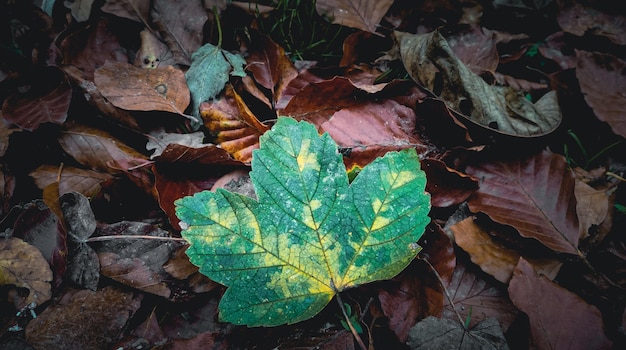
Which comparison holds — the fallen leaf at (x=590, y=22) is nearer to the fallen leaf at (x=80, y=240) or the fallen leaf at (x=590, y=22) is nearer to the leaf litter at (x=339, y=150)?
the leaf litter at (x=339, y=150)

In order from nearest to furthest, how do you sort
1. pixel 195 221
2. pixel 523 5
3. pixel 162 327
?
1. pixel 195 221
2. pixel 162 327
3. pixel 523 5

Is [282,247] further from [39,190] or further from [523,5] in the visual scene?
[523,5]

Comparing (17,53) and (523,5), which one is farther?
(523,5)

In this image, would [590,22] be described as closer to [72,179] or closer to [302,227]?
[302,227]

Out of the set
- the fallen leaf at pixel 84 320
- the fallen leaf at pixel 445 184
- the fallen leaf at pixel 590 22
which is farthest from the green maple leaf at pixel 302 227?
the fallen leaf at pixel 590 22

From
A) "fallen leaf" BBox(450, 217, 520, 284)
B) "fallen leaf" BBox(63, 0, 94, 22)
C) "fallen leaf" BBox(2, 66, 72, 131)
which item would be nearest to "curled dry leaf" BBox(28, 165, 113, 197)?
"fallen leaf" BBox(2, 66, 72, 131)

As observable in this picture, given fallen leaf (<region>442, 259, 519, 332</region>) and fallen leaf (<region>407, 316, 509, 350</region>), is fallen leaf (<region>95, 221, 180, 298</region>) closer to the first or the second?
fallen leaf (<region>407, 316, 509, 350</region>)

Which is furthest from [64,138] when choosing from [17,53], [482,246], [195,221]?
[482,246]
